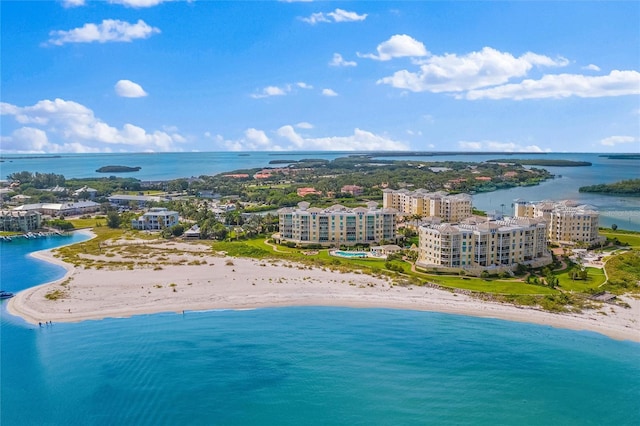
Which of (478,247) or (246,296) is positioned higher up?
(478,247)

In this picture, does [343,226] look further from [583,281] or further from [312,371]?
[312,371]

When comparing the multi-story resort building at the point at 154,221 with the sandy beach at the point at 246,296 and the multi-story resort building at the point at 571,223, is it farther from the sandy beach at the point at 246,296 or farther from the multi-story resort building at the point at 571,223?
the multi-story resort building at the point at 571,223

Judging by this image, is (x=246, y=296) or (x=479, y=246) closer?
(x=246, y=296)

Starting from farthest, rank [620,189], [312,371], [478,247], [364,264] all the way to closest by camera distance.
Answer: [620,189] < [364,264] < [478,247] < [312,371]

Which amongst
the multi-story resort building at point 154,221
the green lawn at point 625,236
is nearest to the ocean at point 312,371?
the green lawn at point 625,236

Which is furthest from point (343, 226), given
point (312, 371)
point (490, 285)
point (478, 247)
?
point (312, 371)

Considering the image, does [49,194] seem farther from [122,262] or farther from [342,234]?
[342,234]
